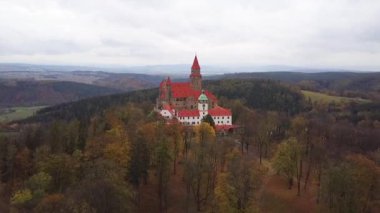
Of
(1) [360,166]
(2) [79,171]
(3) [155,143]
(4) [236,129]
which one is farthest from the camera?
(4) [236,129]

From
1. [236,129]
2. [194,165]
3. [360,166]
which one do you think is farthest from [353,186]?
[236,129]

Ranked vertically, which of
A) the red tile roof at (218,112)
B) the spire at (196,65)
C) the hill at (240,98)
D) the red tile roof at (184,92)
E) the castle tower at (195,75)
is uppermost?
the spire at (196,65)

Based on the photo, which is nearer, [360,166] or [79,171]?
[360,166]

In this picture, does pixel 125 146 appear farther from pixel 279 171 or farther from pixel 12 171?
pixel 279 171

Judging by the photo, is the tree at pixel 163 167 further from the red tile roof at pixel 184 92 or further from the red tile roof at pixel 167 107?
the red tile roof at pixel 184 92

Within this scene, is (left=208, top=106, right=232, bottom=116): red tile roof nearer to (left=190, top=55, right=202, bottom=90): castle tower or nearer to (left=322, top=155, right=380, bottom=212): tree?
(left=190, top=55, right=202, bottom=90): castle tower

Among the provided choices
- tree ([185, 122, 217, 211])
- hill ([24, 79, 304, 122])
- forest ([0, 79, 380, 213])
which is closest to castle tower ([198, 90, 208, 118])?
forest ([0, 79, 380, 213])

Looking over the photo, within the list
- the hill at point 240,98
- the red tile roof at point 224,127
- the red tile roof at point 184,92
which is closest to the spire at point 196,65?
the red tile roof at point 184,92

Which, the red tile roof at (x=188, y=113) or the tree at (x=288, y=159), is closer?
the tree at (x=288, y=159)

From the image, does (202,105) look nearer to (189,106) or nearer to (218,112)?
(189,106)
